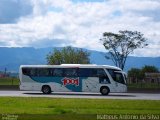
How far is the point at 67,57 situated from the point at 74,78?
60395 millimetres

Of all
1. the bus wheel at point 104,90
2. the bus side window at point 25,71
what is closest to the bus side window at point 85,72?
the bus wheel at point 104,90

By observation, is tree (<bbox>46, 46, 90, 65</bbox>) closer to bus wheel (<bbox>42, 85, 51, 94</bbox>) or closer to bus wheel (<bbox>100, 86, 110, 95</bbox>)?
bus wheel (<bbox>42, 85, 51, 94</bbox>)

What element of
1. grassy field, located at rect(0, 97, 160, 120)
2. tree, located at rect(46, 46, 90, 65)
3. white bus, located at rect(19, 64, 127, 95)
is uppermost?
tree, located at rect(46, 46, 90, 65)

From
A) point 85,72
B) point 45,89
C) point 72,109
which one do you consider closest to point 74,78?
point 85,72

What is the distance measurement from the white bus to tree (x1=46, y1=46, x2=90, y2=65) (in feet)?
186

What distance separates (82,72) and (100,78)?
5.45ft

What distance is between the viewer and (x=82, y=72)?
3925cm

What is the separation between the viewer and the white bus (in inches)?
1537

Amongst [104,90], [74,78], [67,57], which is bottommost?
[104,90]

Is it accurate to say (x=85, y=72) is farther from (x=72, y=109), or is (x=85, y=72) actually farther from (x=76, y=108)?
(x=72, y=109)

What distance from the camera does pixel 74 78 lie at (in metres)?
39.3

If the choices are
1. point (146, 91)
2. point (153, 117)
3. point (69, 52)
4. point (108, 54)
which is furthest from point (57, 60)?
point (153, 117)

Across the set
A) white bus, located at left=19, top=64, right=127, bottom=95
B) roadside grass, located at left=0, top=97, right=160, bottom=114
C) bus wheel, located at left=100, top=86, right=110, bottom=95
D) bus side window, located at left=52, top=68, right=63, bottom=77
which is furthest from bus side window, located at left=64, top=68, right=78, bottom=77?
roadside grass, located at left=0, top=97, right=160, bottom=114

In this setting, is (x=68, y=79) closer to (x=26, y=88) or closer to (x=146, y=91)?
(x=26, y=88)
